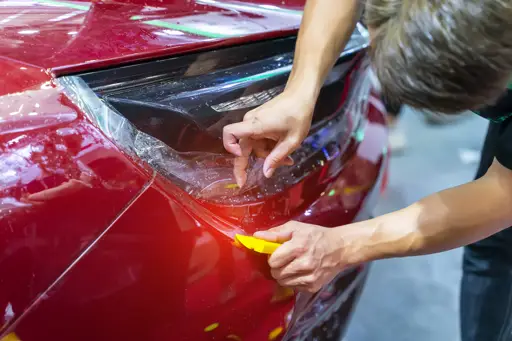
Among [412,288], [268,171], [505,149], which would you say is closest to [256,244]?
[268,171]

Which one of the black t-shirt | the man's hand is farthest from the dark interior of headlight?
the black t-shirt

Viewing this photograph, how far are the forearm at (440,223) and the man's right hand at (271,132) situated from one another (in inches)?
7.0

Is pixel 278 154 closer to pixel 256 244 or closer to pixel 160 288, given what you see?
pixel 256 244

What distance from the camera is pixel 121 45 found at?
87 centimetres

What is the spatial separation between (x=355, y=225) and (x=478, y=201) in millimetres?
201

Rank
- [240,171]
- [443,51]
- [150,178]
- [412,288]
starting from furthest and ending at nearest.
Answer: [412,288] < [240,171] < [150,178] < [443,51]

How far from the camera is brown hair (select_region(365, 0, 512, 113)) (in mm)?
630

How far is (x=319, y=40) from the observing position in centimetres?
106

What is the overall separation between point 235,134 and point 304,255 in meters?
0.23

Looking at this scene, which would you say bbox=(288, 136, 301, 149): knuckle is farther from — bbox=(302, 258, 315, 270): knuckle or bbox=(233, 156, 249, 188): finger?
bbox=(302, 258, 315, 270): knuckle

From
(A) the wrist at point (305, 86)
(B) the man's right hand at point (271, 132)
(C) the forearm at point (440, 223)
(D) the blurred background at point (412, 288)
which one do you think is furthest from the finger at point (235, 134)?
(D) the blurred background at point (412, 288)

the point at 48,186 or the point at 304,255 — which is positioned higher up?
the point at 48,186

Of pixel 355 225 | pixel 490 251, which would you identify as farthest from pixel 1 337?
pixel 490 251

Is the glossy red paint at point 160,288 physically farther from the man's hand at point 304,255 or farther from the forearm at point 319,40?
the forearm at point 319,40
